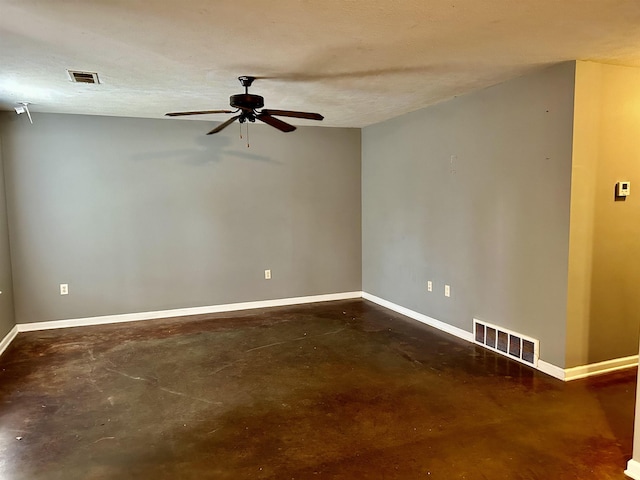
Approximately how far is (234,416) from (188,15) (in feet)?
7.62

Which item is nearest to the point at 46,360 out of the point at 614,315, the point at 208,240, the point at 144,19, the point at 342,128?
the point at 208,240

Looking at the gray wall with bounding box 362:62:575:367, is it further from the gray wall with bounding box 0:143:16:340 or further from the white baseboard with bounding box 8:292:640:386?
the gray wall with bounding box 0:143:16:340

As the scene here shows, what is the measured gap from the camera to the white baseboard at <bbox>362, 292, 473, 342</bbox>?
4149 mm

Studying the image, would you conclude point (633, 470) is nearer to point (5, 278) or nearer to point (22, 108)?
point (5, 278)

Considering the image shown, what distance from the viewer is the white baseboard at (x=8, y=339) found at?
3984 mm

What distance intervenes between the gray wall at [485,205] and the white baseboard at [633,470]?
111 cm

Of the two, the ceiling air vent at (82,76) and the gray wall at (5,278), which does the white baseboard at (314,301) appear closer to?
the gray wall at (5,278)

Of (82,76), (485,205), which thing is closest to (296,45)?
(82,76)

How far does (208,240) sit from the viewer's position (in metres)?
5.19

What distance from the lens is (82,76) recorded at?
3.16 meters

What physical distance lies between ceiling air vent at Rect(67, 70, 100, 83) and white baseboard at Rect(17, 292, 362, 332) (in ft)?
8.76

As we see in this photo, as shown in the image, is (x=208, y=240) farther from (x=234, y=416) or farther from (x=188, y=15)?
(x=188, y=15)

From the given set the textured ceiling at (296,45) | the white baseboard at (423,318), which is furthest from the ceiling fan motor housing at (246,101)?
the white baseboard at (423,318)

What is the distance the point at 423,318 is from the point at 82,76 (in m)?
3.87
